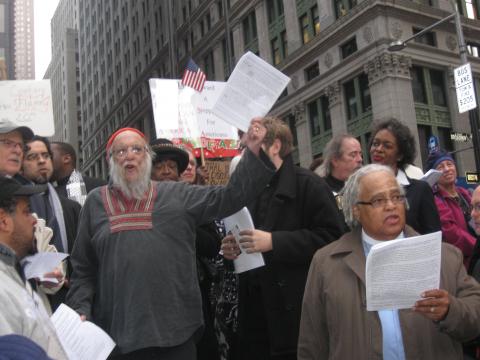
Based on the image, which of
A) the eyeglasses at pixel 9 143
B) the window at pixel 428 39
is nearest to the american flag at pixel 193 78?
the eyeglasses at pixel 9 143

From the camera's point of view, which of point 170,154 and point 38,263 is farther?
point 170,154

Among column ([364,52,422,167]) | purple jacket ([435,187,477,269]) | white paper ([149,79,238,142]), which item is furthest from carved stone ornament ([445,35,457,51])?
purple jacket ([435,187,477,269])

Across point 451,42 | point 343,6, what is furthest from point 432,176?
point 451,42

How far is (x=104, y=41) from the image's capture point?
70.9 m

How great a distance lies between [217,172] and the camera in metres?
6.49

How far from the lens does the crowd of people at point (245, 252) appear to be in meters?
2.70

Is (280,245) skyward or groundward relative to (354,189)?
groundward

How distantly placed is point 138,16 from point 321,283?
188ft

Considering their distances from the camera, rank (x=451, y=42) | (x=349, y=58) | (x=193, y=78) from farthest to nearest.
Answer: (x=451, y=42) < (x=349, y=58) < (x=193, y=78)

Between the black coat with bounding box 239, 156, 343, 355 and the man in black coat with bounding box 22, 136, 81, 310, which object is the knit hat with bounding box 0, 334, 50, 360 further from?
the man in black coat with bounding box 22, 136, 81, 310

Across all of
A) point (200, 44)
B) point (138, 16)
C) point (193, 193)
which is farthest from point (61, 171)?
point (138, 16)

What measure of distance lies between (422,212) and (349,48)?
80.4 ft

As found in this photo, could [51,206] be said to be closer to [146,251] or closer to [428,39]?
[146,251]

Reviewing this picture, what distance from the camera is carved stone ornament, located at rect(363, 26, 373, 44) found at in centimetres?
2486
